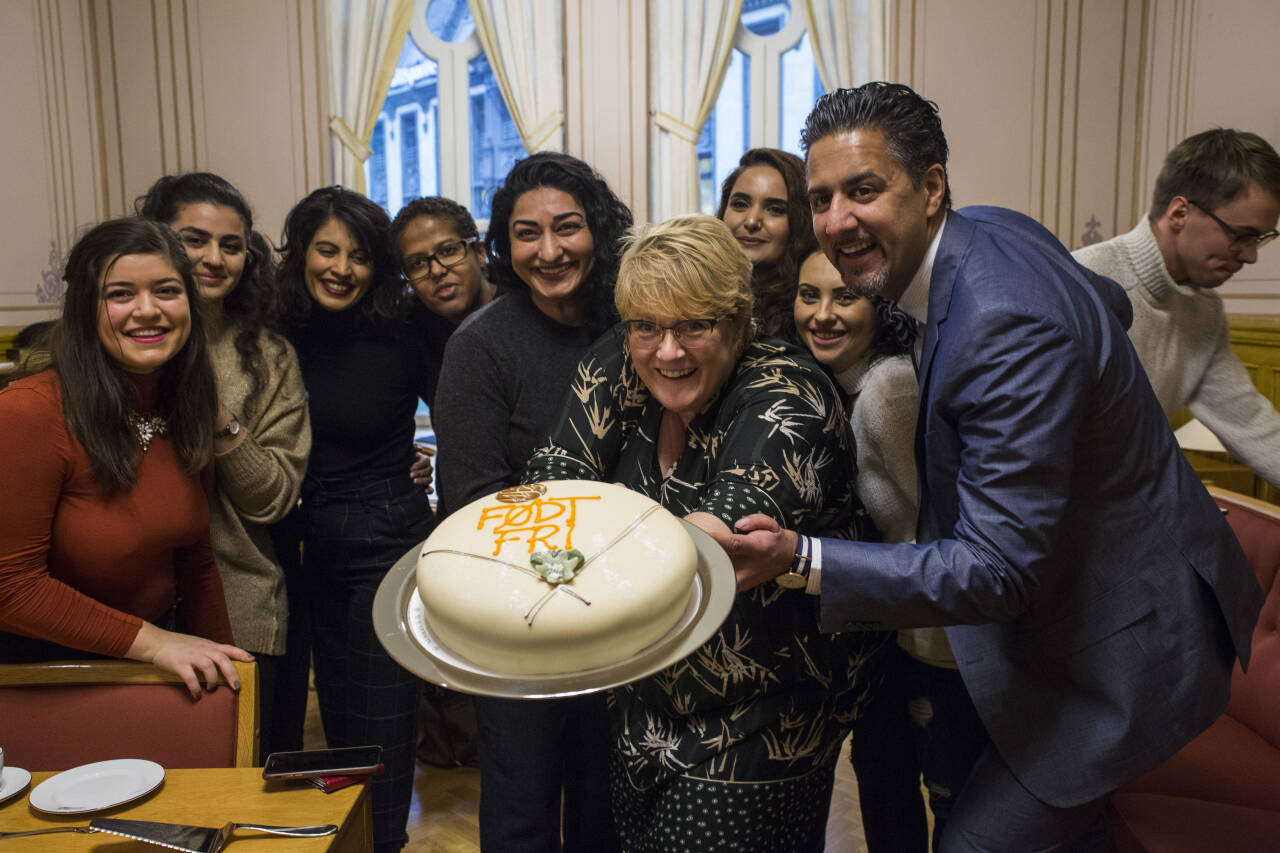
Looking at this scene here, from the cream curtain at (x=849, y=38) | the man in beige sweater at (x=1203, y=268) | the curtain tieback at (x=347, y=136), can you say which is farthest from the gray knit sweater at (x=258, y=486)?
the cream curtain at (x=849, y=38)

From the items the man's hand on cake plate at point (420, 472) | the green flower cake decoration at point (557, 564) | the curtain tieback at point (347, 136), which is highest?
the curtain tieback at point (347, 136)

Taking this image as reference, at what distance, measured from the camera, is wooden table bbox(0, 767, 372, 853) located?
1.01 metres

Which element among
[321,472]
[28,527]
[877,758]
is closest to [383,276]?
[321,472]

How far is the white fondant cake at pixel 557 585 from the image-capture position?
3.04 feet

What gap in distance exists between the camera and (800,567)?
1.14 metres

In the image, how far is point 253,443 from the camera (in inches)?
70.7

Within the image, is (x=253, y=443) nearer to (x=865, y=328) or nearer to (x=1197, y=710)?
(x=865, y=328)

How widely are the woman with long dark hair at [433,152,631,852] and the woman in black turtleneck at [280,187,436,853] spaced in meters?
0.42

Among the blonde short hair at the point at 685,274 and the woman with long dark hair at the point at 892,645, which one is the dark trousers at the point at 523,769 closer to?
the woman with long dark hair at the point at 892,645

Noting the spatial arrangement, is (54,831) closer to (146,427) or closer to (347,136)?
(146,427)

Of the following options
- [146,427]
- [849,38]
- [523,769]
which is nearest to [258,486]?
[146,427]

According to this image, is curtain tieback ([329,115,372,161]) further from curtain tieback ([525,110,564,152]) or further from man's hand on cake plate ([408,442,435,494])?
man's hand on cake plate ([408,442,435,494])

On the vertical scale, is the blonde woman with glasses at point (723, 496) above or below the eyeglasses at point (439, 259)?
below

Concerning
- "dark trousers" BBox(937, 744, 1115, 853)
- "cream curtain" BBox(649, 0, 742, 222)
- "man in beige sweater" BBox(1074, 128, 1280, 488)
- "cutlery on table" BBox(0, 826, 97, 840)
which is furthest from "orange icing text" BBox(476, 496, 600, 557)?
"cream curtain" BBox(649, 0, 742, 222)
